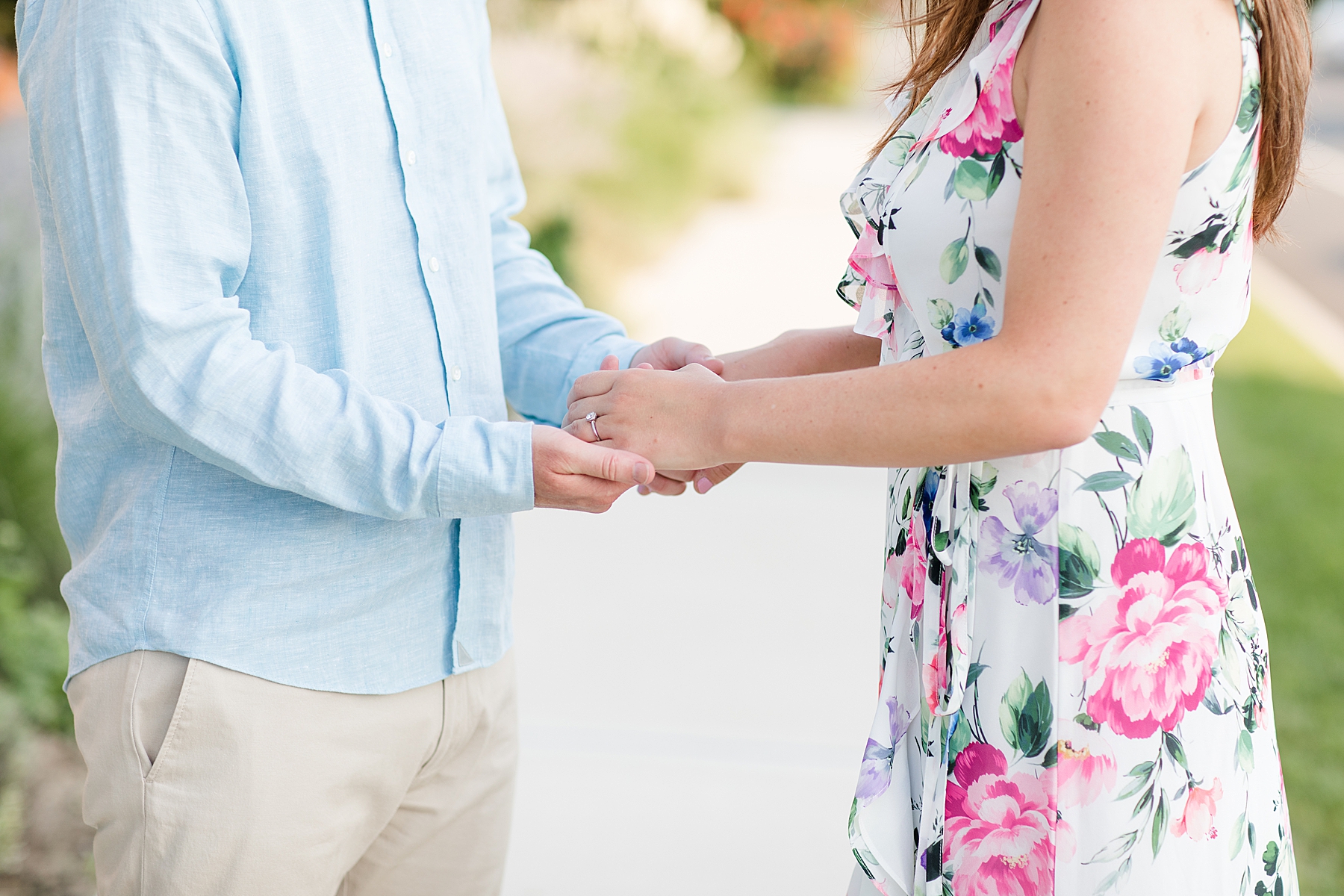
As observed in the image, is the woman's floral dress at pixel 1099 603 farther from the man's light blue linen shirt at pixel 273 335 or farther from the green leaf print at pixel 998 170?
the man's light blue linen shirt at pixel 273 335

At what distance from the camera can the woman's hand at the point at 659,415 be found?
138 cm

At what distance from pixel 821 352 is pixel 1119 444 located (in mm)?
547

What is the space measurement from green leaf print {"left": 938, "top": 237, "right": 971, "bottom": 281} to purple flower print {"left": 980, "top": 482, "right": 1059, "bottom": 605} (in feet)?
0.79

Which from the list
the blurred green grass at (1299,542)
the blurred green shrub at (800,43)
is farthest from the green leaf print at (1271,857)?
the blurred green shrub at (800,43)

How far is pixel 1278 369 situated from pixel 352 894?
7.29 m

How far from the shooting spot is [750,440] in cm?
131

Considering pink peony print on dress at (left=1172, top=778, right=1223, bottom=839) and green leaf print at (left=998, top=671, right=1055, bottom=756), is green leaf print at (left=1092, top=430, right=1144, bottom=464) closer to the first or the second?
green leaf print at (left=998, top=671, right=1055, bottom=756)

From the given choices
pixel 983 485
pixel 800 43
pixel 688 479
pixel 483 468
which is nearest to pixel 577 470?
pixel 483 468

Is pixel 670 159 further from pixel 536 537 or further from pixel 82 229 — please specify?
pixel 82 229

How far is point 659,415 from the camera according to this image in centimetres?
145

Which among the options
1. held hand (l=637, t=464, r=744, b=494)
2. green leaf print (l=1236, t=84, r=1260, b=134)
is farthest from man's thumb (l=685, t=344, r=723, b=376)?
green leaf print (l=1236, t=84, r=1260, b=134)

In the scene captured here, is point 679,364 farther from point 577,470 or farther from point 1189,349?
point 1189,349

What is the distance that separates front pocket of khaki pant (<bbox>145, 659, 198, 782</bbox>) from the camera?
1299mm

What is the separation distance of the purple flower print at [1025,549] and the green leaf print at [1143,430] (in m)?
0.11
